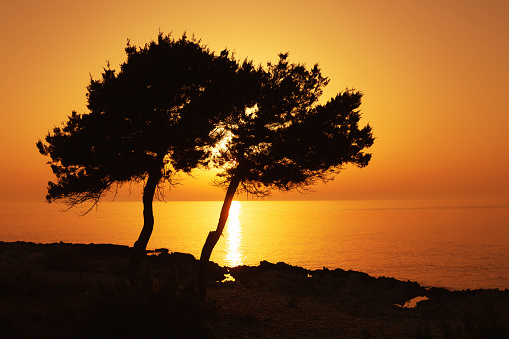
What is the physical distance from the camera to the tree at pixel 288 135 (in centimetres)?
1650

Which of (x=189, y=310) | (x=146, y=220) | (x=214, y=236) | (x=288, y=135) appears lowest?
(x=189, y=310)

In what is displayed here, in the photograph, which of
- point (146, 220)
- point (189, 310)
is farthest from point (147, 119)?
point (189, 310)

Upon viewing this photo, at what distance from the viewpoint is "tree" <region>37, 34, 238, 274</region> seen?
53.7 ft

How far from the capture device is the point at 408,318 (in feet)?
63.6

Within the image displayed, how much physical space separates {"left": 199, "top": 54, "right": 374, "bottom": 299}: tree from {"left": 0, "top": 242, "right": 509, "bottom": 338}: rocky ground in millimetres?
3812

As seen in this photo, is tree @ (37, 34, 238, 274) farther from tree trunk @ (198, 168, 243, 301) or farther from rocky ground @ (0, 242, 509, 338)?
rocky ground @ (0, 242, 509, 338)

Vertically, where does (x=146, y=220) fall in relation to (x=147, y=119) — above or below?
below

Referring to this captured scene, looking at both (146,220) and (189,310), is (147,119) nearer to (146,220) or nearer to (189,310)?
(146,220)

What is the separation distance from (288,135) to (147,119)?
6.20 metres

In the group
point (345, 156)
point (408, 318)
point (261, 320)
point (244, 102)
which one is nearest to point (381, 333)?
point (261, 320)

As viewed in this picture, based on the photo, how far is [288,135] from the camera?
16.5 metres

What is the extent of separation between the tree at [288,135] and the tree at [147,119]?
1.36 meters

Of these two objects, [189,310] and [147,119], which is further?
[147,119]

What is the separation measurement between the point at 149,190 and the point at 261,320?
25.8 ft
